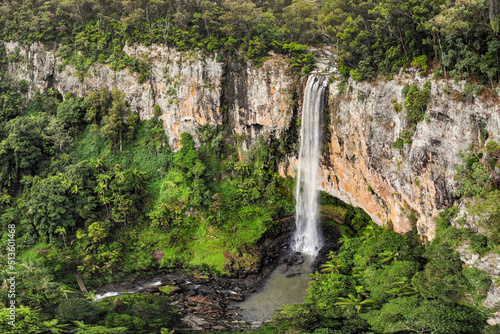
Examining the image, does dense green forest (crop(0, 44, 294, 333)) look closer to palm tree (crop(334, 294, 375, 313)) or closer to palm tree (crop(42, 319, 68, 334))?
palm tree (crop(42, 319, 68, 334))

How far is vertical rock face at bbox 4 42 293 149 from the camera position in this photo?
3581 centimetres

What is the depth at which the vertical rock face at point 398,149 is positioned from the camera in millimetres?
21125

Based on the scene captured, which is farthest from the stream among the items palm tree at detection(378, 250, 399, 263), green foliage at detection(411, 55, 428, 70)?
green foliage at detection(411, 55, 428, 70)

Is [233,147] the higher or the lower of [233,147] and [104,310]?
the higher

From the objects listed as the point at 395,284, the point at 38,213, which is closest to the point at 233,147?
the point at 38,213

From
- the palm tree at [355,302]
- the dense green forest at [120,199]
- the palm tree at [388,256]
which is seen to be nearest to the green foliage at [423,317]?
the palm tree at [355,302]

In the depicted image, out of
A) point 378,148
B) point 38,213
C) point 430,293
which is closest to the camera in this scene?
point 430,293

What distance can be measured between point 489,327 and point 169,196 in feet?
90.9

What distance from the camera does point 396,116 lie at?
2522 cm

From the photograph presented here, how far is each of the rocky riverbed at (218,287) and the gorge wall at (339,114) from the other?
6.82 m

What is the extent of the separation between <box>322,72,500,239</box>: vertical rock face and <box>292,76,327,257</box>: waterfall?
1.19 metres

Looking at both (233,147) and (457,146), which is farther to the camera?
(233,147)

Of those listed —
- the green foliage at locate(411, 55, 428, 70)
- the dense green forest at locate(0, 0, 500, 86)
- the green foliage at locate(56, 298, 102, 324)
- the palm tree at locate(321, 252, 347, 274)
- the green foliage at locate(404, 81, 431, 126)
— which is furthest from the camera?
the palm tree at locate(321, 252, 347, 274)

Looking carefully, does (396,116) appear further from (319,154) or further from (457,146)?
(319,154)
